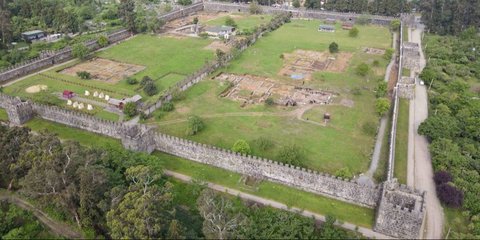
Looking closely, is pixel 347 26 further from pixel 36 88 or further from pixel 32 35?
pixel 32 35

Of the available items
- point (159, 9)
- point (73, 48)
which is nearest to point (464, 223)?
point (73, 48)

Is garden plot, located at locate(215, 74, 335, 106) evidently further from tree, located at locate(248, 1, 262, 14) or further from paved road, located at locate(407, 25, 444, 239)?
tree, located at locate(248, 1, 262, 14)

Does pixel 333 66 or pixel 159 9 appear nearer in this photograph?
pixel 333 66

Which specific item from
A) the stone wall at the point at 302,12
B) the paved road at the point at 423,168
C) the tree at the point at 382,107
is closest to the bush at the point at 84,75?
the tree at the point at 382,107

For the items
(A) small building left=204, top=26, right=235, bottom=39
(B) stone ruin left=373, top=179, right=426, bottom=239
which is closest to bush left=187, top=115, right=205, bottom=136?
(B) stone ruin left=373, top=179, right=426, bottom=239

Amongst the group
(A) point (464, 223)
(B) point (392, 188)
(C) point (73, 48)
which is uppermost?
(C) point (73, 48)

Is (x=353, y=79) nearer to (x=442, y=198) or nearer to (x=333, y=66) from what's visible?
(x=333, y=66)
